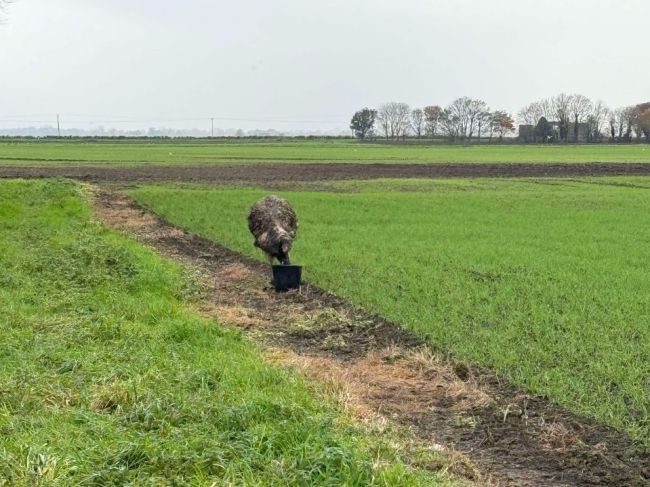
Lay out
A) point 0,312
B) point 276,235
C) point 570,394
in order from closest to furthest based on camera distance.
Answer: point 570,394
point 0,312
point 276,235

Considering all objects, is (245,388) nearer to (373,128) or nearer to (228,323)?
(228,323)

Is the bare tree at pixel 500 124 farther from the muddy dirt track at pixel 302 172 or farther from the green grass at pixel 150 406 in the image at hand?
the green grass at pixel 150 406

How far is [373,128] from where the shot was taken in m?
150

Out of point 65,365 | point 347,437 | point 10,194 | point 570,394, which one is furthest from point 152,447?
point 10,194

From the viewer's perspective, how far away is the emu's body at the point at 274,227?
11672 mm

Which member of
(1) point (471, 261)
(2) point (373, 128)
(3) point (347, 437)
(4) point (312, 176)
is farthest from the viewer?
(2) point (373, 128)

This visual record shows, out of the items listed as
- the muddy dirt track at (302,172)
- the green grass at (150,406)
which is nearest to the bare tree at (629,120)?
the muddy dirt track at (302,172)

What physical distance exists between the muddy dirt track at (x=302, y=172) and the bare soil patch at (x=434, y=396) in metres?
26.0

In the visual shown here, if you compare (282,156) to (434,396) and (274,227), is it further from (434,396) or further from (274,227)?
(434,396)

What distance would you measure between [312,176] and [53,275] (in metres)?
28.2

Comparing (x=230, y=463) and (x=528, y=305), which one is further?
(x=528, y=305)

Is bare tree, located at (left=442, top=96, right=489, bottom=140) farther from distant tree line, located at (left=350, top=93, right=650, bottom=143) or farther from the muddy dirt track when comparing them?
the muddy dirt track

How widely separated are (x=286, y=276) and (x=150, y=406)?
19.1 ft

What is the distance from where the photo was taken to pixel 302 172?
4162 cm
